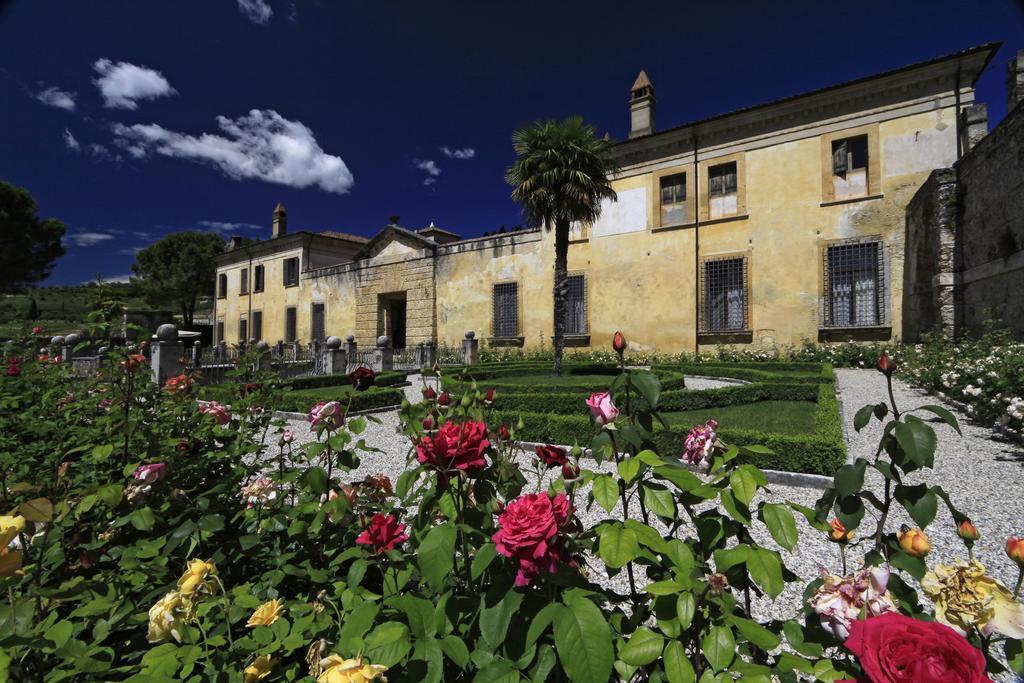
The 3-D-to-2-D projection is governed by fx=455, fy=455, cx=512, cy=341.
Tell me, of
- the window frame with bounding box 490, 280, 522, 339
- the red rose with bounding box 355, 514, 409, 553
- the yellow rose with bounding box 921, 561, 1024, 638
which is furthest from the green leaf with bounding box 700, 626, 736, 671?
the window frame with bounding box 490, 280, 522, 339

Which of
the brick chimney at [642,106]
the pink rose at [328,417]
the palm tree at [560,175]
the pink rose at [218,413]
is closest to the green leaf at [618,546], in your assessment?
the pink rose at [328,417]

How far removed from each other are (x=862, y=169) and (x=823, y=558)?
52.9 ft

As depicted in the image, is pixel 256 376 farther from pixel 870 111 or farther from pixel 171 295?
pixel 171 295

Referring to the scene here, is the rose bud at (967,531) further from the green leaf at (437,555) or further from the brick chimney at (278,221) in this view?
the brick chimney at (278,221)

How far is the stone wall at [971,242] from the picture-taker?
9.46 m

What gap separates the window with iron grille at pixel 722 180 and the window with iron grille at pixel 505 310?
8485 millimetres

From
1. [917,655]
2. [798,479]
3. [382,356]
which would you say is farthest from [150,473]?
[382,356]

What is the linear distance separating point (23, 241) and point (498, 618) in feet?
145

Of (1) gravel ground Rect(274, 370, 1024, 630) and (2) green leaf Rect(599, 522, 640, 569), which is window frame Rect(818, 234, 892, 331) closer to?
(1) gravel ground Rect(274, 370, 1024, 630)

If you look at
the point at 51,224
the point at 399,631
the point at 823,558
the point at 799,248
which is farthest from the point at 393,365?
the point at 51,224

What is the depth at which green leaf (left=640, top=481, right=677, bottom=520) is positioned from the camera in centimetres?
110

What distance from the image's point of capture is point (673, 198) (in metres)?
17.5

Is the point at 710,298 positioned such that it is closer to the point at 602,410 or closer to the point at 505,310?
the point at 505,310

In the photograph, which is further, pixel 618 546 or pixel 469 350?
pixel 469 350
